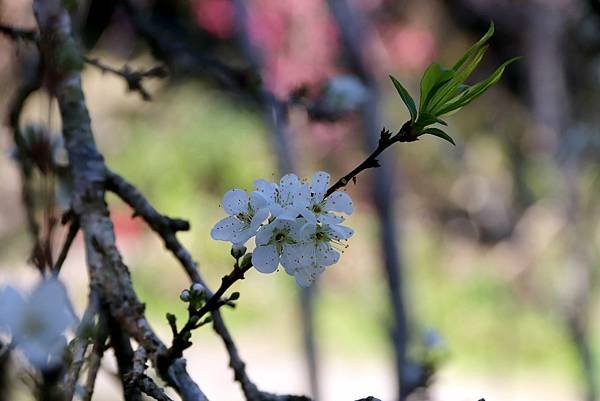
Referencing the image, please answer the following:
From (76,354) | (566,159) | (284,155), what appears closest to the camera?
(76,354)

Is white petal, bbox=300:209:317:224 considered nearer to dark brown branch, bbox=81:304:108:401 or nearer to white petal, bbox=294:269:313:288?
white petal, bbox=294:269:313:288

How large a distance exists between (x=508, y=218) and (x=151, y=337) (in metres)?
5.82

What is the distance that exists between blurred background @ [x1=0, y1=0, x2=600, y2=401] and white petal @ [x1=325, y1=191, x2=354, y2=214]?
252cm

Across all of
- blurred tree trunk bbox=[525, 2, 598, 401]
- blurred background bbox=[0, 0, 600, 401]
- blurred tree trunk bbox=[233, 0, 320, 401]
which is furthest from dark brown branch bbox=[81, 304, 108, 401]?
blurred background bbox=[0, 0, 600, 401]

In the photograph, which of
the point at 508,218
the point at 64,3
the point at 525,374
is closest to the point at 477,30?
the point at 508,218

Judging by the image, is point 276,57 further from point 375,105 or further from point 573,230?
point 375,105

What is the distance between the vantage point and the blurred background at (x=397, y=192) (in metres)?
4.54

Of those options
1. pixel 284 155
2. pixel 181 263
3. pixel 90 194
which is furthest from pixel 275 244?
pixel 284 155

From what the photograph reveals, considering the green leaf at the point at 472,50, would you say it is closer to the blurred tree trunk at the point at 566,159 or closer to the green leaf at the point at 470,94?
the green leaf at the point at 470,94

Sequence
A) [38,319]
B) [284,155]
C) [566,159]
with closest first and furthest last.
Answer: [38,319]
[284,155]
[566,159]

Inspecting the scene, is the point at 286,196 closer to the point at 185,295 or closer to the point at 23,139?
the point at 185,295

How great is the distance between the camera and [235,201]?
78 centimetres

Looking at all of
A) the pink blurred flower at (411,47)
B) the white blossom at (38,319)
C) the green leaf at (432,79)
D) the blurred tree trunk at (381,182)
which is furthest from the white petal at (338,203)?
the pink blurred flower at (411,47)

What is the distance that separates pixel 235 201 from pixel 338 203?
0.09 meters
